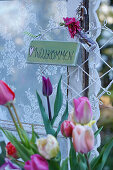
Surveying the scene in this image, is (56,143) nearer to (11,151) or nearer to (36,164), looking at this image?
(36,164)

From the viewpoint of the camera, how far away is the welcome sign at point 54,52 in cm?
72

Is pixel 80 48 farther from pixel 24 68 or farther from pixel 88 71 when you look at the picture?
pixel 24 68

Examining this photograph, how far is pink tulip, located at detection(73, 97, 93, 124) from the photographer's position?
1.67 ft

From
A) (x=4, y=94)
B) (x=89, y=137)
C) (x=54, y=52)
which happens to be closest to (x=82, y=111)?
(x=89, y=137)

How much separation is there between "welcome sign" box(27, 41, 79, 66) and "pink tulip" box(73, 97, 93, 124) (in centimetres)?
22

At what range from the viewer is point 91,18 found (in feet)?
2.46

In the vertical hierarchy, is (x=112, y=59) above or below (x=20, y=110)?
above

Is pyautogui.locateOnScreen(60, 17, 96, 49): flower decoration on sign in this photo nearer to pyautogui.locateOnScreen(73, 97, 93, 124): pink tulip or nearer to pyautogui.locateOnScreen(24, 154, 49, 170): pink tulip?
pyautogui.locateOnScreen(73, 97, 93, 124): pink tulip

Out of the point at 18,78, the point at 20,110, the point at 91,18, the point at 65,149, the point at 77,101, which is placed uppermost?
the point at 91,18

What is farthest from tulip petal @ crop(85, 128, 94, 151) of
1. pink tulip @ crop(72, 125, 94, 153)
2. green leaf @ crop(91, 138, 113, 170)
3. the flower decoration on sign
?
the flower decoration on sign

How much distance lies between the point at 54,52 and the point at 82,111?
28 centimetres

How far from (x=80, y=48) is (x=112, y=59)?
0.18m

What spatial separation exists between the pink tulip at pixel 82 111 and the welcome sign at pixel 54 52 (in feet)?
0.72

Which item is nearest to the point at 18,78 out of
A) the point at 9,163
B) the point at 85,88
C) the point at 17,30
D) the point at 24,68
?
the point at 24,68
